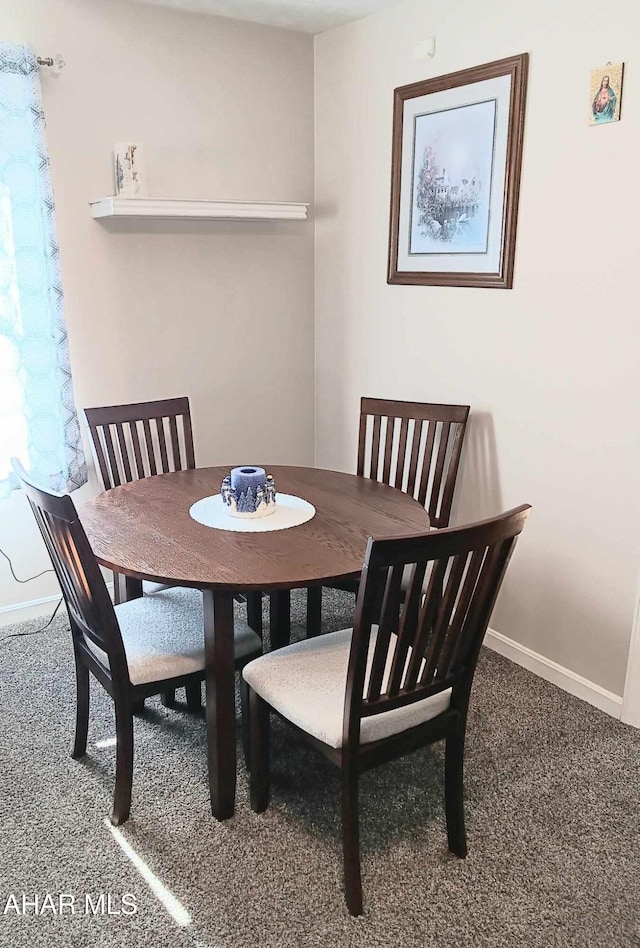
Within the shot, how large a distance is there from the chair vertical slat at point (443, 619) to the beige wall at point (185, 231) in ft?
6.62

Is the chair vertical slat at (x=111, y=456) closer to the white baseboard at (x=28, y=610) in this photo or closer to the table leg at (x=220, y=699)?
the white baseboard at (x=28, y=610)

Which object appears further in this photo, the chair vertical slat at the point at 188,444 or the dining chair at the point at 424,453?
the chair vertical slat at the point at 188,444

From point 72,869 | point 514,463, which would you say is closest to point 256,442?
point 514,463

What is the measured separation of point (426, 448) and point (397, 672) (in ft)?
4.29

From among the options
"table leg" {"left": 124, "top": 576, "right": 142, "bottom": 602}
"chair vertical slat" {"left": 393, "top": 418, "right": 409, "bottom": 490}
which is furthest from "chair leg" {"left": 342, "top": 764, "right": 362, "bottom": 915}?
"chair vertical slat" {"left": 393, "top": 418, "right": 409, "bottom": 490}

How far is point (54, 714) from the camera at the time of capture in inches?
100

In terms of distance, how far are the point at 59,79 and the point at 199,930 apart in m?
2.83

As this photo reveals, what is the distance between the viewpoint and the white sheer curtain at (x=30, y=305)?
2.75m

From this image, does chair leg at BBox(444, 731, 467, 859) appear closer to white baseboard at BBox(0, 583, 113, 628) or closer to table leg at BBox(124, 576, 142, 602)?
table leg at BBox(124, 576, 142, 602)

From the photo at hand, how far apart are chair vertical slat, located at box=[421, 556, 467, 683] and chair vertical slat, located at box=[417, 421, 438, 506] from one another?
1172 millimetres

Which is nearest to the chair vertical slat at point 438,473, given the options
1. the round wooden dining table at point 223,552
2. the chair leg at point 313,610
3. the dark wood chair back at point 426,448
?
the dark wood chair back at point 426,448

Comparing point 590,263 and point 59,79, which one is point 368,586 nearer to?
point 590,263

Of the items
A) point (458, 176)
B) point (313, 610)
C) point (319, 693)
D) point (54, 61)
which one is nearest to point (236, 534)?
point (319, 693)

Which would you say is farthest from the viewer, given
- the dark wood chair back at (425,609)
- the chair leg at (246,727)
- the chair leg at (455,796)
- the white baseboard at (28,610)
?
the white baseboard at (28,610)
